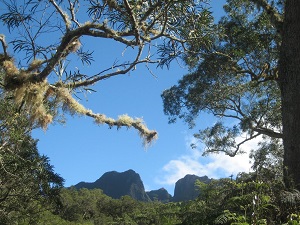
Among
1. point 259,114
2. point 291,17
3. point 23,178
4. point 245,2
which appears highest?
point 245,2

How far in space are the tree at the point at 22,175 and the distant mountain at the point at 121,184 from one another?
123 metres

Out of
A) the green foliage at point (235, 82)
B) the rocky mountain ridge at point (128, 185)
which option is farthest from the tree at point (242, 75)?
the rocky mountain ridge at point (128, 185)

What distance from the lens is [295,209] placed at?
3.92m

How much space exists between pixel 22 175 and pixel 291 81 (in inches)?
248

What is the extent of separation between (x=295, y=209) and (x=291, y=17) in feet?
14.9

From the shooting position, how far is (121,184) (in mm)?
139375

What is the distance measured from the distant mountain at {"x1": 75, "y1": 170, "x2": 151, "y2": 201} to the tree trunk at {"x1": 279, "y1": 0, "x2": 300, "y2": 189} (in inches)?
4978

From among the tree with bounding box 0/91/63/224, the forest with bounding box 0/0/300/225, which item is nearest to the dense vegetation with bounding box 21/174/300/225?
the forest with bounding box 0/0/300/225

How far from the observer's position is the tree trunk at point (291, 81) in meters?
6.62

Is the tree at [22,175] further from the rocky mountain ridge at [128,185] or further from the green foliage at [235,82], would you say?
the rocky mountain ridge at [128,185]

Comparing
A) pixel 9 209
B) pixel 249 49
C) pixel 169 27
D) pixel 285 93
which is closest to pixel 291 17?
pixel 285 93

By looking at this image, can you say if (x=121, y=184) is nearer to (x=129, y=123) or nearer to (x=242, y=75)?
(x=242, y=75)

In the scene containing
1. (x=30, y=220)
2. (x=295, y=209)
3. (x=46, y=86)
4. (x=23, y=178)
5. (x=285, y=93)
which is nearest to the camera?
(x=295, y=209)

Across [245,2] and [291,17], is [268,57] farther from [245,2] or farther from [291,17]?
[291,17]
